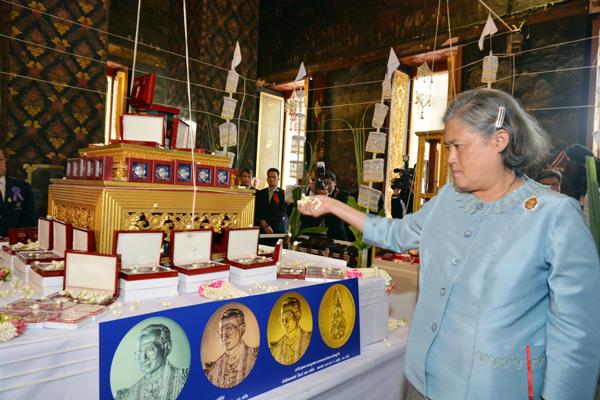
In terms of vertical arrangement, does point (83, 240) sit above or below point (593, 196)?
below

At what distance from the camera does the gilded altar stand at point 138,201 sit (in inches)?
61.2

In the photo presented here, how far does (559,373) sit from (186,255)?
1.29m

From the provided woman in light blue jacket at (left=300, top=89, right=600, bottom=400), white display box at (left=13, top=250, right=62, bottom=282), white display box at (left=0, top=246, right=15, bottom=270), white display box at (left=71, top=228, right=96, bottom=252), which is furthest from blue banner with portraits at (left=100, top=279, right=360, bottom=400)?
white display box at (left=0, top=246, right=15, bottom=270)

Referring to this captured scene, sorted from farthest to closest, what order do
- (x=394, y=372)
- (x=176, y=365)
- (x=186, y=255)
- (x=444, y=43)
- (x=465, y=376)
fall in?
(x=444, y=43) → (x=394, y=372) → (x=186, y=255) → (x=176, y=365) → (x=465, y=376)

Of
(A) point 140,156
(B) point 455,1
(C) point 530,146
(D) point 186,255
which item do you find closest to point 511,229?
(C) point 530,146

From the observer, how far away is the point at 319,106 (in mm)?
8148

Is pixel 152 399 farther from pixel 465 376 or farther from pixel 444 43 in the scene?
pixel 444 43

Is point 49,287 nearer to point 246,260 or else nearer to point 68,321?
point 68,321

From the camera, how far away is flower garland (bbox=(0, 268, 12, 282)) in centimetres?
151

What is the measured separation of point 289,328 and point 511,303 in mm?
770

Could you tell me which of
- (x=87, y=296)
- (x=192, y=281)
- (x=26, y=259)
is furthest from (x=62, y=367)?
(x=26, y=259)

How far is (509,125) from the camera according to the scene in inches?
40.4

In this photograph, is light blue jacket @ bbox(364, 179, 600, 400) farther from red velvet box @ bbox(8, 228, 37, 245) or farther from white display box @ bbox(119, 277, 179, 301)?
red velvet box @ bbox(8, 228, 37, 245)

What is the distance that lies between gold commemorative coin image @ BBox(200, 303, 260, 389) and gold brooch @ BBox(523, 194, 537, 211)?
868mm
